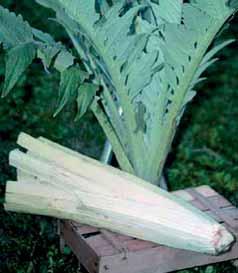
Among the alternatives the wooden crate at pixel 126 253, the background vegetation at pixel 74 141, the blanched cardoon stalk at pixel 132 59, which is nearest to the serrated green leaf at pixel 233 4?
the blanched cardoon stalk at pixel 132 59

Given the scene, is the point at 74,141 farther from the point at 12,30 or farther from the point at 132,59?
the point at 12,30

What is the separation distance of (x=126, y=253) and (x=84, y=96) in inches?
23.4

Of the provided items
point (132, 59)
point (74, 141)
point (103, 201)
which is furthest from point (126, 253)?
point (74, 141)

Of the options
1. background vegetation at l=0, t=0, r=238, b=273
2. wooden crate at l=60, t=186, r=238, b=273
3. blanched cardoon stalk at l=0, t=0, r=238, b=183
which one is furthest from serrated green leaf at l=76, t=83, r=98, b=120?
background vegetation at l=0, t=0, r=238, b=273

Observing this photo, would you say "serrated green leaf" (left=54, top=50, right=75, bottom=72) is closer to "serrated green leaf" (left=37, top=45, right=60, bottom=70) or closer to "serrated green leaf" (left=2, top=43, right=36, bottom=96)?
"serrated green leaf" (left=37, top=45, right=60, bottom=70)

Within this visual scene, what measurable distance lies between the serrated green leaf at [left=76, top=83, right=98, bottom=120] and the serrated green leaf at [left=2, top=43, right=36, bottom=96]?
250 mm

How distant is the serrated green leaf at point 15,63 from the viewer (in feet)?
7.29

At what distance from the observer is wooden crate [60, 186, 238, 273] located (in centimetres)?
245

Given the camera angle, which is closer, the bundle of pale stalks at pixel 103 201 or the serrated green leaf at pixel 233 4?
the serrated green leaf at pixel 233 4

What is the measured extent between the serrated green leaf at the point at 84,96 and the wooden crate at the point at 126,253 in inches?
19.0

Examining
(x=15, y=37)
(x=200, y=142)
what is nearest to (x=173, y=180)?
(x=200, y=142)

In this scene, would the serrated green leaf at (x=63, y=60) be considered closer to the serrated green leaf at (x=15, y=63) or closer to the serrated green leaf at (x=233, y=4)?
the serrated green leaf at (x=15, y=63)

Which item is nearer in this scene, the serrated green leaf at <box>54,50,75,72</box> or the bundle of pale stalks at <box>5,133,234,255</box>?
→ the bundle of pale stalks at <box>5,133,234,255</box>

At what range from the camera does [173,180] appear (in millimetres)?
3590
